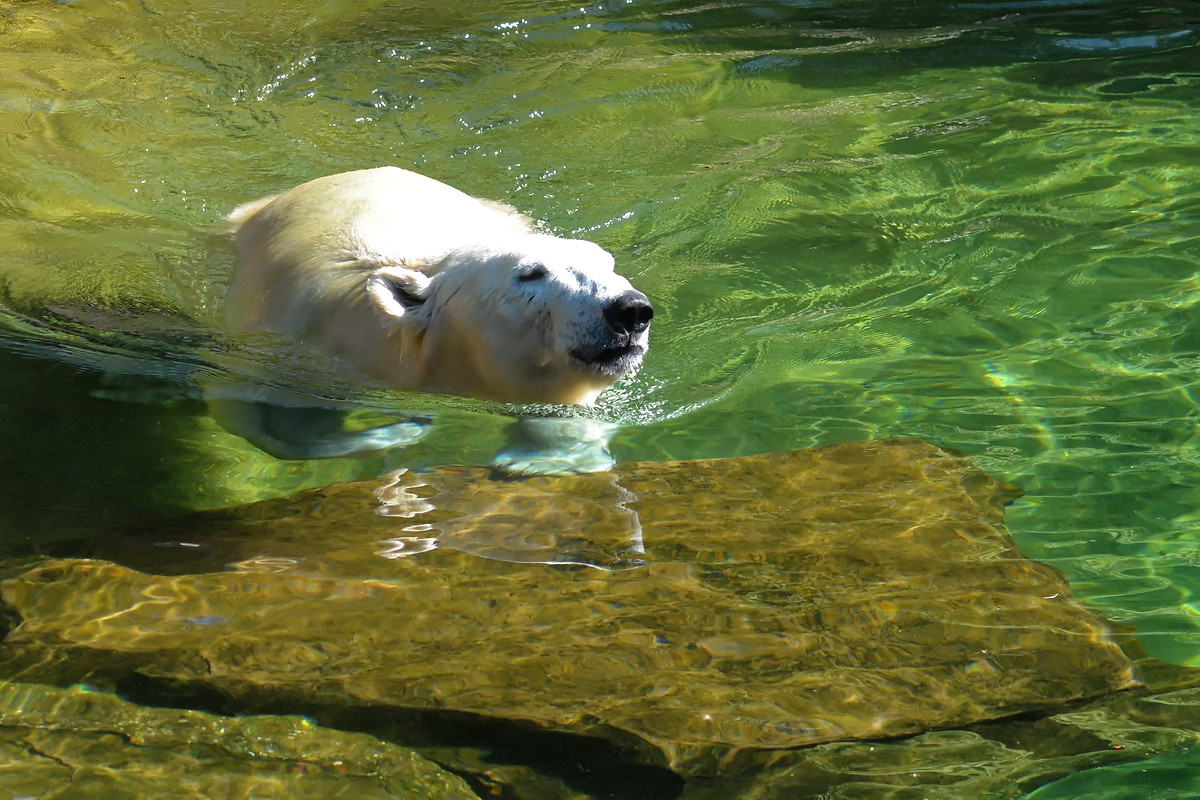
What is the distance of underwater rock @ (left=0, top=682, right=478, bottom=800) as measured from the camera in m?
2.28

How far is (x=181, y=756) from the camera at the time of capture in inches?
94.2

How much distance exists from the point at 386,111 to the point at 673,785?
18.4 feet

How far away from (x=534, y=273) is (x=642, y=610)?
1523 millimetres

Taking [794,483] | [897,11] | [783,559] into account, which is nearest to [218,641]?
[783,559]

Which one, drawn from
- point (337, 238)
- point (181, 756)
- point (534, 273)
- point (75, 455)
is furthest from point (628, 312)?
point (181, 756)

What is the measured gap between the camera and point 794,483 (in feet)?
11.9

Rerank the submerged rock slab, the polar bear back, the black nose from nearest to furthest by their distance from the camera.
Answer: the submerged rock slab, the black nose, the polar bear back

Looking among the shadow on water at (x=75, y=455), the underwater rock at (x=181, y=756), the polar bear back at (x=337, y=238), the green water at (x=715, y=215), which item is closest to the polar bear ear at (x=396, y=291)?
the polar bear back at (x=337, y=238)

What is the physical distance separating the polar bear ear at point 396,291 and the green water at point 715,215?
0.33 metres

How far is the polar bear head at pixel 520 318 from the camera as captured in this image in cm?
395

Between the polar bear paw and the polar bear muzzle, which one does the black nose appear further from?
the polar bear paw

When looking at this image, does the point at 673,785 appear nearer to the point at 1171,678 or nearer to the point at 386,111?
the point at 1171,678

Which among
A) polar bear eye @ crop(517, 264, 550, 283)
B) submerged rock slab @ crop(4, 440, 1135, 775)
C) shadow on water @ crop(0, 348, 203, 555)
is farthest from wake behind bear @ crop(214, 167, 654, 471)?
submerged rock slab @ crop(4, 440, 1135, 775)

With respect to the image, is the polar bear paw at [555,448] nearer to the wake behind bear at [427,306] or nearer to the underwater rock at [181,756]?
the wake behind bear at [427,306]
